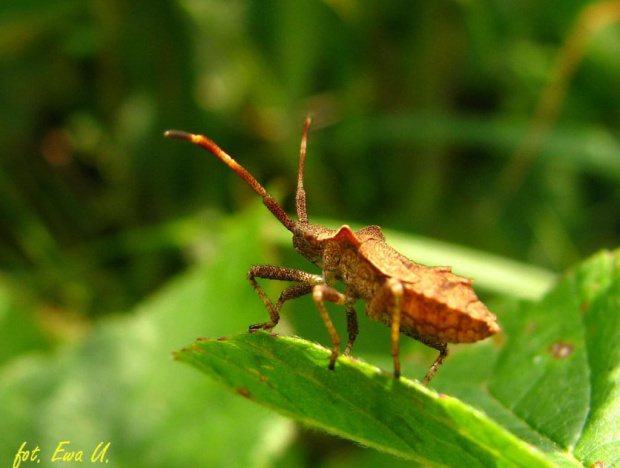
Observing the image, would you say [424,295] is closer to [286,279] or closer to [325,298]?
[325,298]

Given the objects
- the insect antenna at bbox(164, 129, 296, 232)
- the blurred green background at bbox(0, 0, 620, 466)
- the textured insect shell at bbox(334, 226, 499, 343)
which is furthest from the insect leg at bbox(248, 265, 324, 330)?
the blurred green background at bbox(0, 0, 620, 466)

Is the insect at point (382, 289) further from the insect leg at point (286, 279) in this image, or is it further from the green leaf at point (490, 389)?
the green leaf at point (490, 389)

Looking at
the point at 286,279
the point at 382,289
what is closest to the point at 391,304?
the point at 382,289

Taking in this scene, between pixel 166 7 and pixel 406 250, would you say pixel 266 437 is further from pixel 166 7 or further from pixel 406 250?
pixel 166 7

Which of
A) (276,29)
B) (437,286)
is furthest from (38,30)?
(437,286)

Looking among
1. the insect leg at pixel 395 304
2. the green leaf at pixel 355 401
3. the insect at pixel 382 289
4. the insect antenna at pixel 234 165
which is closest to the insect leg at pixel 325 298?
the insect at pixel 382 289

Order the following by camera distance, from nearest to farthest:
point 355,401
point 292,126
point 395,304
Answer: point 355,401
point 395,304
point 292,126

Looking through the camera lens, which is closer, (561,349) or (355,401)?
(355,401)

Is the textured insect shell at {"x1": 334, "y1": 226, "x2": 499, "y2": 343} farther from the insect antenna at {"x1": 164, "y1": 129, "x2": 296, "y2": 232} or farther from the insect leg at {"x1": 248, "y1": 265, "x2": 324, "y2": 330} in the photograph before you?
the insect antenna at {"x1": 164, "y1": 129, "x2": 296, "y2": 232}
